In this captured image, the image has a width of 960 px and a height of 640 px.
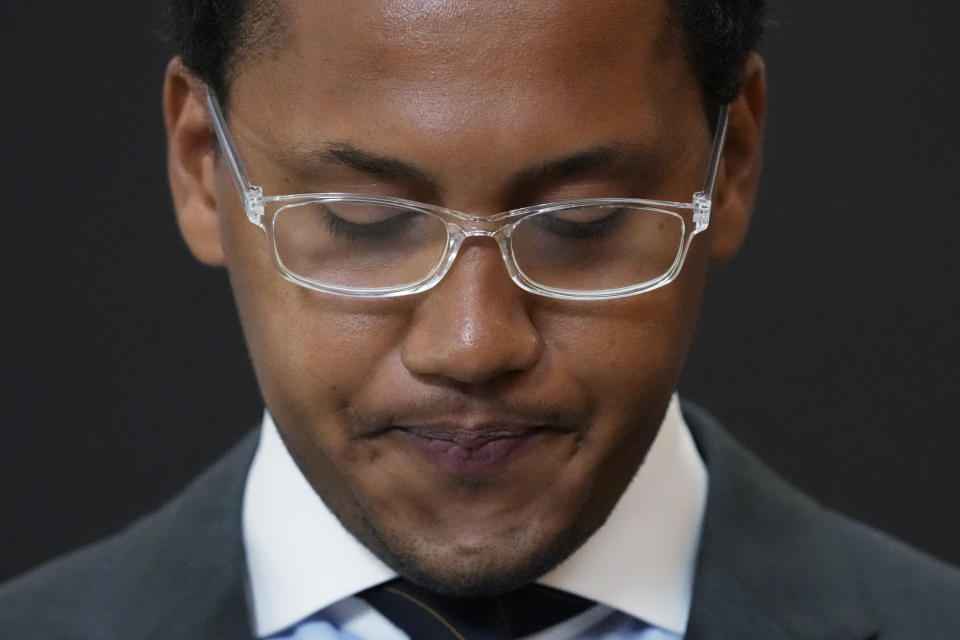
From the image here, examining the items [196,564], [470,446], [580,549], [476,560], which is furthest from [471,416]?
[196,564]

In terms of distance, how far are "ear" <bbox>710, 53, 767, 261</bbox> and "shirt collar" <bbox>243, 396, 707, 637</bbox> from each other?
229 mm

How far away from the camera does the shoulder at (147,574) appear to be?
2.38 meters

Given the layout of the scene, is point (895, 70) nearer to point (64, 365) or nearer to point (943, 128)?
point (943, 128)

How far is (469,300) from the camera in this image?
199 cm

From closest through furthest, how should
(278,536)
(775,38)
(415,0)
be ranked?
(415,0)
(278,536)
(775,38)

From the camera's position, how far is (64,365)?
346 cm

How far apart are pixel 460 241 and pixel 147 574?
0.71 m

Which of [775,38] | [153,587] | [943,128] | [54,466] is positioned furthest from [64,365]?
[943,128]

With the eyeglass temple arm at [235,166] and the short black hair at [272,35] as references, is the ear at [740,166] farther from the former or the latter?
the eyeglass temple arm at [235,166]

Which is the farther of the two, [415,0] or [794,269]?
[794,269]

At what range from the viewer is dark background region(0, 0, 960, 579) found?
3.39m

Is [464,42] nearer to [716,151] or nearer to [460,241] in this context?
[460,241]

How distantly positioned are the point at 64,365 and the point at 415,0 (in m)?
1.68

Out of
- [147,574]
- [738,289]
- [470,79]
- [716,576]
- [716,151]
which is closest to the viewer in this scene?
[470,79]
